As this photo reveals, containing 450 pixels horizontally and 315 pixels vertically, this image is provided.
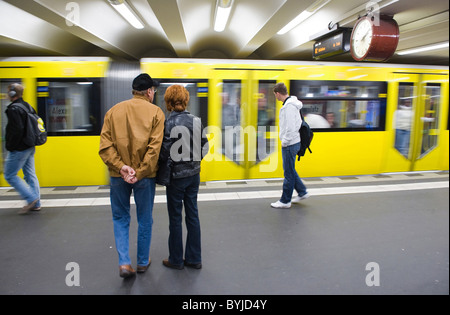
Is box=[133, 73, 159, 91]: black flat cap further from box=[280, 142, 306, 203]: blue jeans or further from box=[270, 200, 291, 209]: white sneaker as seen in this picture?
box=[270, 200, 291, 209]: white sneaker

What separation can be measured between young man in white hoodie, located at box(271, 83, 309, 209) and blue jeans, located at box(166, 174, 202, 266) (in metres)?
1.58

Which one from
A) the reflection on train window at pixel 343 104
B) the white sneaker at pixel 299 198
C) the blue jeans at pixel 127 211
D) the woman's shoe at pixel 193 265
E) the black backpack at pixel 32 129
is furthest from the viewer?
the reflection on train window at pixel 343 104

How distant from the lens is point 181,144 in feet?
7.43

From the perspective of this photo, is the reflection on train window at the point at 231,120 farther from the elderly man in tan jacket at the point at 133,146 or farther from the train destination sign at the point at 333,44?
the elderly man in tan jacket at the point at 133,146

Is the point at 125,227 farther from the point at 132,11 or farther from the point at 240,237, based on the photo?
the point at 132,11

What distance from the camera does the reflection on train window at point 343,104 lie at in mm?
5164

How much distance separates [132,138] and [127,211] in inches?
22.5

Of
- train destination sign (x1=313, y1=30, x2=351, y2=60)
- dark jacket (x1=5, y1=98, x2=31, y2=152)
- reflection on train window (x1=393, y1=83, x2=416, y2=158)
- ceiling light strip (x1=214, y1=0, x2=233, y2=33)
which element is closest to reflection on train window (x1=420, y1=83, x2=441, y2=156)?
reflection on train window (x1=393, y1=83, x2=416, y2=158)

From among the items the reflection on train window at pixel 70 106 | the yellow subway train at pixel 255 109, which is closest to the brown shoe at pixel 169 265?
the yellow subway train at pixel 255 109

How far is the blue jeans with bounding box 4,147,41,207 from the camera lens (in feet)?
10.6

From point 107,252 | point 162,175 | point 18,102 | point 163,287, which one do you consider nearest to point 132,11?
point 18,102

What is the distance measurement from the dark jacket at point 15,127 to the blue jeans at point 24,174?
4.1 inches

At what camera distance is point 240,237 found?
2959 millimetres
